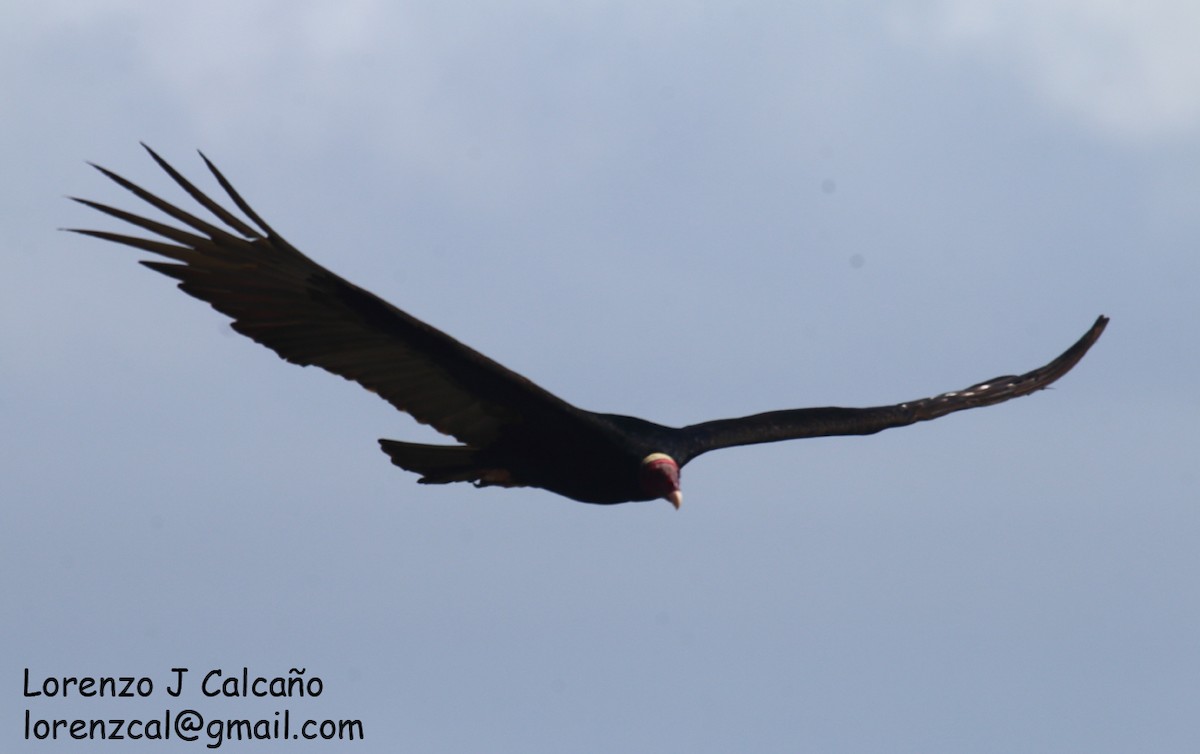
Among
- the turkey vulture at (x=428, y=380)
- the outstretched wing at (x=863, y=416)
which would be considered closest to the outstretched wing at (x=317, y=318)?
the turkey vulture at (x=428, y=380)

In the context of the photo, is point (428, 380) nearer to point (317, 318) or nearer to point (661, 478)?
point (317, 318)

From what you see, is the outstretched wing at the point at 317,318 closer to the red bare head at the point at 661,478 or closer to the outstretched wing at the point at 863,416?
the red bare head at the point at 661,478

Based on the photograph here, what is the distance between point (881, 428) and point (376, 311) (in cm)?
494

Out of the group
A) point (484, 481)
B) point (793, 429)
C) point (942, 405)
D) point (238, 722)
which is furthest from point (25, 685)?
point (942, 405)

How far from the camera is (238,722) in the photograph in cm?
1162

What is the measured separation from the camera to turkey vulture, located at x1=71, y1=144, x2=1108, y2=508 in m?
9.59

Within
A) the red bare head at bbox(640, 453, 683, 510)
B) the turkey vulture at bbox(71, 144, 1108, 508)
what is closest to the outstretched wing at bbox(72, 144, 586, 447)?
the turkey vulture at bbox(71, 144, 1108, 508)

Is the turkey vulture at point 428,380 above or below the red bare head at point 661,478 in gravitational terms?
above

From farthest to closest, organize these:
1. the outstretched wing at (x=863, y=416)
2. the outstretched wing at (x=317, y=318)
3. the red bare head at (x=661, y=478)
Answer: the outstretched wing at (x=863, y=416) < the red bare head at (x=661, y=478) < the outstretched wing at (x=317, y=318)

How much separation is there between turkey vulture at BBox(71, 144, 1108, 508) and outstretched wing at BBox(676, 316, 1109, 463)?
0.02m

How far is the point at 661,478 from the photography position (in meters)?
10.8

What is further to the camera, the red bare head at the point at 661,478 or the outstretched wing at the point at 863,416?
the outstretched wing at the point at 863,416

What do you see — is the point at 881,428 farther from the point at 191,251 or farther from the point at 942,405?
the point at 191,251

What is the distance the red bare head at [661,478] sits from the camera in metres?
10.8
